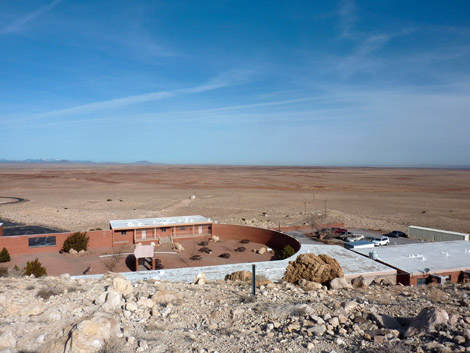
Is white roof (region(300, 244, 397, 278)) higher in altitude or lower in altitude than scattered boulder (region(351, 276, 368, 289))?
lower

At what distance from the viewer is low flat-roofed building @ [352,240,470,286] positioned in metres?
19.7

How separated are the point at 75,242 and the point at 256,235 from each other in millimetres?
16943

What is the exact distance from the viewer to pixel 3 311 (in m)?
8.74

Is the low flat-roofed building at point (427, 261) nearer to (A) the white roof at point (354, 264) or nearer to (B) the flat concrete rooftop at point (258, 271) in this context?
(A) the white roof at point (354, 264)

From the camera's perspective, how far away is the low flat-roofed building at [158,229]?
33.0 metres

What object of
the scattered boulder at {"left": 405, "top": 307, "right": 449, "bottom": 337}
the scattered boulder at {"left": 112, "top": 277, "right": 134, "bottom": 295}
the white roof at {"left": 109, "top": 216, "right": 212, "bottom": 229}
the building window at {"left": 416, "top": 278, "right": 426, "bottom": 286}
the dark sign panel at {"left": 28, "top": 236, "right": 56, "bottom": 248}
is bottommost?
the dark sign panel at {"left": 28, "top": 236, "right": 56, "bottom": 248}

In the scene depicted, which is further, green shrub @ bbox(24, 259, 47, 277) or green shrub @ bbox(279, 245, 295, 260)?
green shrub @ bbox(279, 245, 295, 260)

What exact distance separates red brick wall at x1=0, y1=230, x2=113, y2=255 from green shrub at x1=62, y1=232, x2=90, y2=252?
0.71m

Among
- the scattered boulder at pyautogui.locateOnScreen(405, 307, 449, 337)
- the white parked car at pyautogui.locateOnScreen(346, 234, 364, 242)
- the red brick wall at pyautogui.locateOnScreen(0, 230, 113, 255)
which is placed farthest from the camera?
the white parked car at pyautogui.locateOnScreen(346, 234, 364, 242)

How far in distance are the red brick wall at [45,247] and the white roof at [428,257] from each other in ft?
76.0

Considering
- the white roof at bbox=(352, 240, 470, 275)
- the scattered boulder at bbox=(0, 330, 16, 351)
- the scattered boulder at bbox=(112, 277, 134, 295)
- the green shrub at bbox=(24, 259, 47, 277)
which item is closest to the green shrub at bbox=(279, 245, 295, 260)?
the white roof at bbox=(352, 240, 470, 275)

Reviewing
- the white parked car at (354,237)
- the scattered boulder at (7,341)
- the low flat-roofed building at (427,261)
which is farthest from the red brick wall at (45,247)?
the scattered boulder at (7,341)

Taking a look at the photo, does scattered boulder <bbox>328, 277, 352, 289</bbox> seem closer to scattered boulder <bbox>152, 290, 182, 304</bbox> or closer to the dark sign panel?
scattered boulder <bbox>152, 290, 182, 304</bbox>

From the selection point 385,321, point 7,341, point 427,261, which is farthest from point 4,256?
point 427,261
